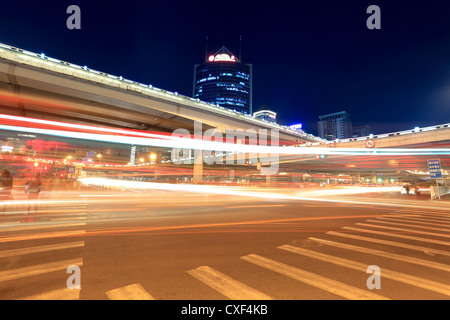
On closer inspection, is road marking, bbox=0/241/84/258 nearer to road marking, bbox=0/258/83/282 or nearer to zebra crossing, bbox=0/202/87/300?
zebra crossing, bbox=0/202/87/300

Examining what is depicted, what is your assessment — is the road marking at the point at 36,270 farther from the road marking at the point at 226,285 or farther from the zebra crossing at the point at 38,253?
the road marking at the point at 226,285

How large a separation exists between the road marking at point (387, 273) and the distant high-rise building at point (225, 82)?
162692mm

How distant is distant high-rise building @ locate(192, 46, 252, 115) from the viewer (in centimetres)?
16525

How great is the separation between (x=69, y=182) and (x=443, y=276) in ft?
149

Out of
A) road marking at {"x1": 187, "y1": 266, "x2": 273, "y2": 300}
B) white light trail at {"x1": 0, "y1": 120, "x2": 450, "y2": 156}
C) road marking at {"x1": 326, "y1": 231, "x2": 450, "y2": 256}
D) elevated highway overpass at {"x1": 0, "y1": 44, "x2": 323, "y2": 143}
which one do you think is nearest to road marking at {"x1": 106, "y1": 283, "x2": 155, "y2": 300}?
road marking at {"x1": 187, "y1": 266, "x2": 273, "y2": 300}

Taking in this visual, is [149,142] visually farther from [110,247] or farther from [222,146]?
[110,247]

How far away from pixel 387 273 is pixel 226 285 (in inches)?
129

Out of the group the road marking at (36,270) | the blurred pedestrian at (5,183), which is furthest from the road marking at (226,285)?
the blurred pedestrian at (5,183)

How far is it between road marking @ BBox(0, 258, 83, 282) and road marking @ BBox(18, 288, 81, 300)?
1037mm

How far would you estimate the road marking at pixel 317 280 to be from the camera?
11.5 ft

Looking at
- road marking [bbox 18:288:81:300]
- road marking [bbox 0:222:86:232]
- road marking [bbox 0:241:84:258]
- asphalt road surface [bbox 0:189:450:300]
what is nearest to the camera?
road marking [bbox 18:288:81:300]

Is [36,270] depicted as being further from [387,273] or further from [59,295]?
[387,273]

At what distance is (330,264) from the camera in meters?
4.85

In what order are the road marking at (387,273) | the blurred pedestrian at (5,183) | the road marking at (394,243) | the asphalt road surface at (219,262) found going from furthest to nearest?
the blurred pedestrian at (5,183), the road marking at (394,243), the road marking at (387,273), the asphalt road surface at (219,262)
